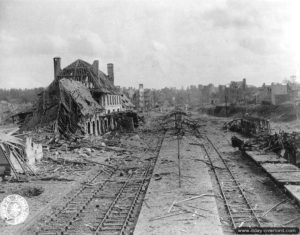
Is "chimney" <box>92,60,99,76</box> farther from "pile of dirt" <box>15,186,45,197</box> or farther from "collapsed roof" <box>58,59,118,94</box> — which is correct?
"pile of dirt" <box>15,186,45,197</box>

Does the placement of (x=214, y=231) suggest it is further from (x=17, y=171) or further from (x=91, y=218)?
(x=17, y=171)

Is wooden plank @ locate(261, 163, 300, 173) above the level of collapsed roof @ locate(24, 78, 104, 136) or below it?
below

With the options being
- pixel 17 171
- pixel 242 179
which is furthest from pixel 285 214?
pixel 17 171

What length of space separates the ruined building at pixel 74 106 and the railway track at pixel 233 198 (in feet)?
53.2

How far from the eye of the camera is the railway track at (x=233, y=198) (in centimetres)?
1341

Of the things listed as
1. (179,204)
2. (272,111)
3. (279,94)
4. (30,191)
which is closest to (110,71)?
(272,111)

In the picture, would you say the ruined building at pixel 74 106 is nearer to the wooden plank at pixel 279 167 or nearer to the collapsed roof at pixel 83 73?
the collapsed roof at pixel 83 73

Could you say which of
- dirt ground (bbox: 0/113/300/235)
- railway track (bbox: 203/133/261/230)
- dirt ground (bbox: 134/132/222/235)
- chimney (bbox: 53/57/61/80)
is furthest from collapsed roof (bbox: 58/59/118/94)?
dirt ground (bbox: 134/132/222/235)

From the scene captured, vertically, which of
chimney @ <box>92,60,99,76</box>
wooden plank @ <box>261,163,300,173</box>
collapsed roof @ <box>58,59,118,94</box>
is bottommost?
wooden plank @ <box>261,163,300,173</box>

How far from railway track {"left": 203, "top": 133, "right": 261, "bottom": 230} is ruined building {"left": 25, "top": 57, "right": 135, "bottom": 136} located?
639 inches

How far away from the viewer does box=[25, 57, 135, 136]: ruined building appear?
36500 millimetres

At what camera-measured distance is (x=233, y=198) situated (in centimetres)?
1675

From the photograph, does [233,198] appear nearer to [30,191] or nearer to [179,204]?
[179,204]

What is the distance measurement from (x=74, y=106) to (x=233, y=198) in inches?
989
